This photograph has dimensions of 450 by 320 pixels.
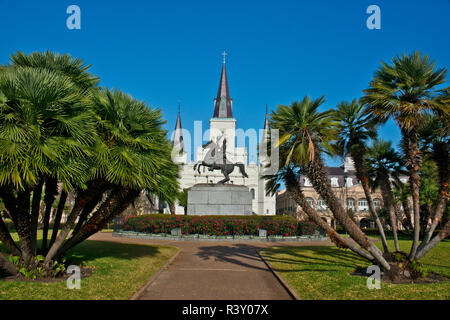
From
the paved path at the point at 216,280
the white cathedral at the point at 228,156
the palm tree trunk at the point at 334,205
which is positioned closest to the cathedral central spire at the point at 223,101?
the white cathedral at the point at 228,156

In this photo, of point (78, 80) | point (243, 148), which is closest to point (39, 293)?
point (78, 80)

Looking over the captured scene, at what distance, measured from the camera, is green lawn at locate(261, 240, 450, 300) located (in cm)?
735

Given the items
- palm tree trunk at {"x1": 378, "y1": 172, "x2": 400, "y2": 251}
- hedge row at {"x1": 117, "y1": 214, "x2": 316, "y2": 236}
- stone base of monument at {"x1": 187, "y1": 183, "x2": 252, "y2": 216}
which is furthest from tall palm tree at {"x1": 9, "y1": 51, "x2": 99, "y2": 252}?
stone base of monument at {"x1": 187, "y1": 183, "x2": 252, "y2": 216}

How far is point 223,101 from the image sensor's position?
8512cm

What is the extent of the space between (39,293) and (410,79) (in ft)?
38.5

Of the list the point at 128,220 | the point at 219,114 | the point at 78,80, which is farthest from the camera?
the point at 219,114

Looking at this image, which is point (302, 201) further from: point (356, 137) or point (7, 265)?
point (7, 265)

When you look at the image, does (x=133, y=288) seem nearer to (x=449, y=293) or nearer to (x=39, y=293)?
(x=39, y=293)

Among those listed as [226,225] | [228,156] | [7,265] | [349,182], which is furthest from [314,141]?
[228,156]

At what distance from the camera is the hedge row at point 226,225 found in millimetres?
21344

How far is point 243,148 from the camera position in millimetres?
92500

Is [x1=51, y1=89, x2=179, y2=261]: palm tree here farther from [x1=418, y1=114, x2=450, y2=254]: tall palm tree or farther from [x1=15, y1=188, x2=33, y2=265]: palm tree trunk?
[x1=418, y1=114, x2=450, y2=254]: tall palm tree

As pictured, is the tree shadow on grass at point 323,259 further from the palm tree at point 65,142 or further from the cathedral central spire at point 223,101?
the cathedral central spire at point 223,101

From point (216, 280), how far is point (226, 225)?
12.2 meters
